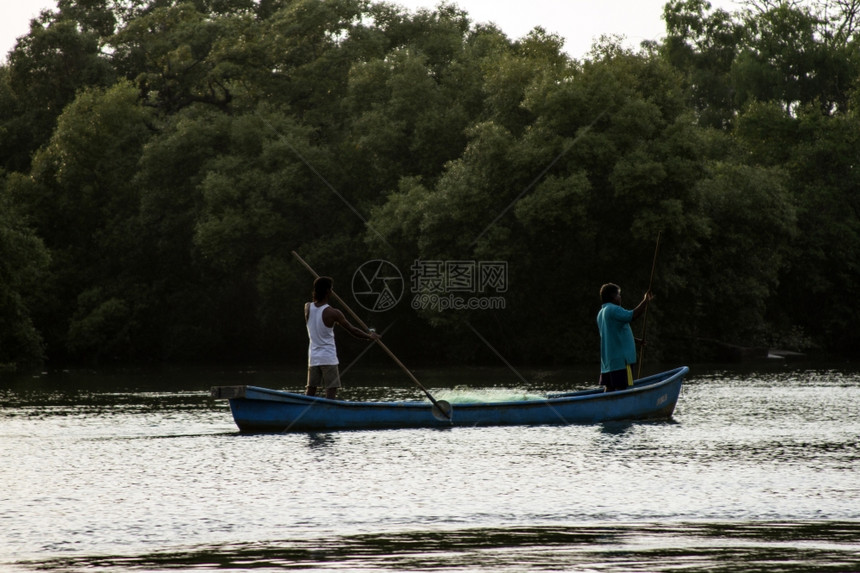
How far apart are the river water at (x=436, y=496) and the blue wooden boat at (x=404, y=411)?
0.38 meters

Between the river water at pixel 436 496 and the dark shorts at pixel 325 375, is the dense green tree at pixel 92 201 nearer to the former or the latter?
the river water at pixel 436 496

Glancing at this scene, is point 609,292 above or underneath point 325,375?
above

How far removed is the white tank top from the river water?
1.66 m

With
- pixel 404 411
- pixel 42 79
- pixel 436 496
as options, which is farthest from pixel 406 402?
pixel 42 79

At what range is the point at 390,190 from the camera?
49.4 metres

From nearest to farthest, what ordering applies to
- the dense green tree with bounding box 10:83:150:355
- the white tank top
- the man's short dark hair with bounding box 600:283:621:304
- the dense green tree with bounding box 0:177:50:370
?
the white tank top < the man's short dark hair with bounding box 600:283:621:304 < the dense green tree with bounding box 0:177:50:370 < the dense green tree with bounding box 10:83:150:355

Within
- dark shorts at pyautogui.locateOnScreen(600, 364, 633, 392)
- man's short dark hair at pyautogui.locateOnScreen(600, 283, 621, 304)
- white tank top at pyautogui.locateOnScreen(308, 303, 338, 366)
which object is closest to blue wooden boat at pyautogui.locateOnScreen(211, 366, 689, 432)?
dark shorts at pyautogui.locateOnScreen(600, 364, 633, 392)

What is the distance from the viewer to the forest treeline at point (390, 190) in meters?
42.5

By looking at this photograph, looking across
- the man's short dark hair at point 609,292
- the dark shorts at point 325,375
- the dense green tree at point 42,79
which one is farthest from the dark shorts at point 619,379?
the dense green tree at point 42,79

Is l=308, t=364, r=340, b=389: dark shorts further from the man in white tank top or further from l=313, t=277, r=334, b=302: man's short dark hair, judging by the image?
l=313, t=277, r=334, b=302: man's short dark hair

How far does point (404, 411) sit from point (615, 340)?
3588 mm

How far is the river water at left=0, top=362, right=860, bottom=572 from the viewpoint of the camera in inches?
318

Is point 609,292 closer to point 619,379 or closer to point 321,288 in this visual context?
point 619,379

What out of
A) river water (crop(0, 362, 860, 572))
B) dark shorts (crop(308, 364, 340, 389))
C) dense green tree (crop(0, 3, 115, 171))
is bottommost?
river water (crop(0, 362, 860, 572))
